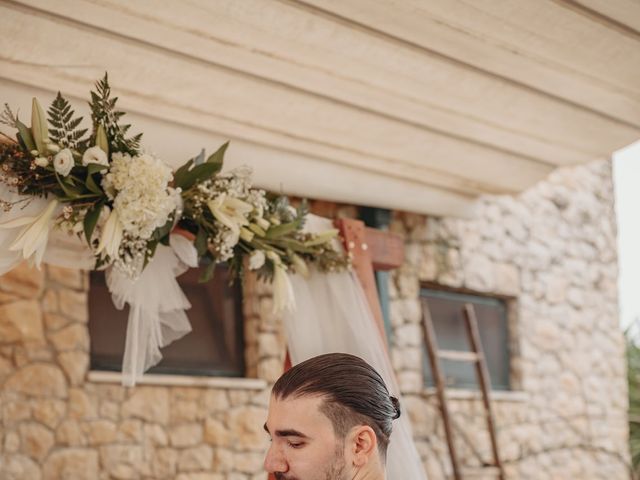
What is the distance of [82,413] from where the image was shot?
4.62 metres

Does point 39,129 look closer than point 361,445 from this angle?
No

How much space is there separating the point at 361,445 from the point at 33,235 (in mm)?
1245

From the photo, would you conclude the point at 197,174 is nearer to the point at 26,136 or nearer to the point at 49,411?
the point at 26,136

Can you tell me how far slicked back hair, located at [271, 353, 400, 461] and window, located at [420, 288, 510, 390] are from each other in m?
4.00

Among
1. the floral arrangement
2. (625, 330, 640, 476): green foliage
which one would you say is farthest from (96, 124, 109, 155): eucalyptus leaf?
(625, 330, 640, 476): green foliage

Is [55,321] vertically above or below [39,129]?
below

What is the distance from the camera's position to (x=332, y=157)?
482 cm

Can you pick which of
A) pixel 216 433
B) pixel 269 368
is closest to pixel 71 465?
pixel 216 433

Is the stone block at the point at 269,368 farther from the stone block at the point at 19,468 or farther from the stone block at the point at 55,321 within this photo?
the stone block at the point at 19,468

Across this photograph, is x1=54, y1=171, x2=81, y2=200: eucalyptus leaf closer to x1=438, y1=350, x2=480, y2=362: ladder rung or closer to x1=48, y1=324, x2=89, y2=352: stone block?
x1=48, y1=324, x2=89, y2=352: stone block

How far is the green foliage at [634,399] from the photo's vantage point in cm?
977

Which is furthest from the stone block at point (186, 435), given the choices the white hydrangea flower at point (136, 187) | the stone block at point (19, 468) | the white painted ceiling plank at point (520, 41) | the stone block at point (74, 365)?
the white painted ceiling plank at point (520, 41)

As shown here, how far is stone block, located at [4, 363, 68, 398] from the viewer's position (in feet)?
A: 14.5

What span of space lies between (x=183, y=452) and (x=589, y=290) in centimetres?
394
